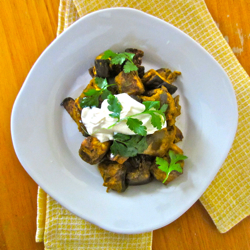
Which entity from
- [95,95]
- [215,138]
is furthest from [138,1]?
[215,138]

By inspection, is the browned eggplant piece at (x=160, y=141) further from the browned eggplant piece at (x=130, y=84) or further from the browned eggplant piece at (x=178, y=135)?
the browned eggplant piece at (x=130, y=84)

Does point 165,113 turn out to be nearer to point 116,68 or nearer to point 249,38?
point 116,68

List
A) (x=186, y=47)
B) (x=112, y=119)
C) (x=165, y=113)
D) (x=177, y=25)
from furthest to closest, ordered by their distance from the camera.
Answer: (x=177, y=25), (x=186, y=47), (x=165, y=113), (x=112, y=119)

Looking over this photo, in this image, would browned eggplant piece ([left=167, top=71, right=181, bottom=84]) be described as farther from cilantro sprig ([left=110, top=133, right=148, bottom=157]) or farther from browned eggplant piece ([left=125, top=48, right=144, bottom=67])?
cilantro sprig ([left=110, top=133, right=148, bottom=157])

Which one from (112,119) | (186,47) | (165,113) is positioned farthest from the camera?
(186,47)

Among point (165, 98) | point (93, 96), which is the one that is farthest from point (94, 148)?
point (165, 98)
